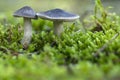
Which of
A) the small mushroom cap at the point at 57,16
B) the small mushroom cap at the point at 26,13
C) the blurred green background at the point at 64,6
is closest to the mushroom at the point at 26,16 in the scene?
the small mushroom cap at the point at 26,13

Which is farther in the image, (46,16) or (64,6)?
(64,6)

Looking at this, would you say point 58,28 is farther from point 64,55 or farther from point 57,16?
point 64,55

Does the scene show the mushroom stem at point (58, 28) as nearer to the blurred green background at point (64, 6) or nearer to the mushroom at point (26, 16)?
the mushroom at point (26, 16)

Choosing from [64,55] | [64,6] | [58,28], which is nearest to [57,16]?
[58,28]

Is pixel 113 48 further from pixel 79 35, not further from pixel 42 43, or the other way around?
pixel 42 43

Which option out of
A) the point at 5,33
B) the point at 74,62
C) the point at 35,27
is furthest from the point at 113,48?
the point at 35,27

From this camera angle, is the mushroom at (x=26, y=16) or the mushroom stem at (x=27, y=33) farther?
the mushroom stem at (x=27, y=33)
